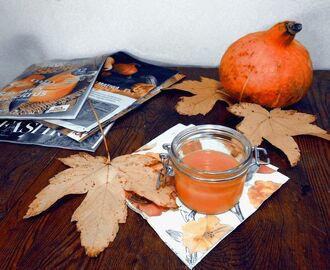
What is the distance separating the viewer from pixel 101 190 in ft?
1.47

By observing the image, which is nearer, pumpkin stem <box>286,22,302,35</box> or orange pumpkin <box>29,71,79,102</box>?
pumpkin stem <box>286,22,302,35</box>

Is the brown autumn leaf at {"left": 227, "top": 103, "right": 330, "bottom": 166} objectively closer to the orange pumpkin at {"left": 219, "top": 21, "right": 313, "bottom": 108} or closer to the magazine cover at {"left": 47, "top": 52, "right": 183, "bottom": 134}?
the orange pumpkin at {"left": 219, "top": 21, "right": 313, "bottom": 108}

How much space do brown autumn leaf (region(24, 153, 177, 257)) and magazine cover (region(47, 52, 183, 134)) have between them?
12 centimetres

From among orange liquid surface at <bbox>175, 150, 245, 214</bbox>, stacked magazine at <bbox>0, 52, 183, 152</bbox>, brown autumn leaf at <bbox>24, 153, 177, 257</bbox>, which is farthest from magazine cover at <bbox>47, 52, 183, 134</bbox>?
orange liquid surface at <bbox>175, 150, 245, 214</bbox>

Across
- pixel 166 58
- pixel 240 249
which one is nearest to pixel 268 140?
pixel 240 249

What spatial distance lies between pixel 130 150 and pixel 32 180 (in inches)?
6.5

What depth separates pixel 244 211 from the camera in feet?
1.40

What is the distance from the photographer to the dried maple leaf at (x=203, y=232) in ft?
1.26

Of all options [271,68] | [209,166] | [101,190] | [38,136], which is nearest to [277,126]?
[271,68]

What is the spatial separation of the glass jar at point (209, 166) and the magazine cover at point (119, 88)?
211mm

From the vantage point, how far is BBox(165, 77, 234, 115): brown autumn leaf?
0.64 metres

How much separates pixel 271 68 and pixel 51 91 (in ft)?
1.52

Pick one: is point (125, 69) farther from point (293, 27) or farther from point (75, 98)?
Result: point (293, 27)

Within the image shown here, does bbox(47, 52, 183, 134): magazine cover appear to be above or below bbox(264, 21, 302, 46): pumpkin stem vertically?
below
